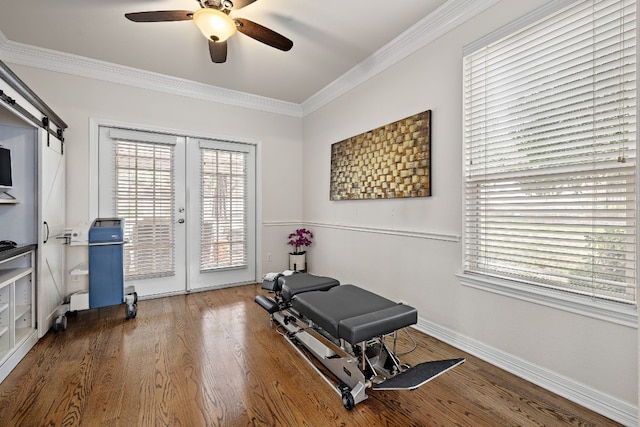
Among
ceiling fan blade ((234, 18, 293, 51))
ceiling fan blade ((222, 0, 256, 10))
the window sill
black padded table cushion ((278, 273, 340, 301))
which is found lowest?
black padded table cushion ((278, 273, 340, 301))

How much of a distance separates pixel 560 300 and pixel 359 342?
3.95 feet

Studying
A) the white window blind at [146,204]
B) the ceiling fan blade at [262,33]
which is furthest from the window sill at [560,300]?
the white window blind at [146,204]

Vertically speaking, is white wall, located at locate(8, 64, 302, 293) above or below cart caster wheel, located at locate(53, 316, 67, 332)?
above

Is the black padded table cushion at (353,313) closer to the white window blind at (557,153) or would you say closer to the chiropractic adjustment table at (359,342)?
the chiropractic adjustment table at (359,342)

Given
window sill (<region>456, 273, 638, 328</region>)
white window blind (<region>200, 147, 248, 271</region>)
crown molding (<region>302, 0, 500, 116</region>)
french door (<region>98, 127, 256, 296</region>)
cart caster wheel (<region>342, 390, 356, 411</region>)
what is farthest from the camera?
white window blind (<region>200, 147, 248, 271</region>)

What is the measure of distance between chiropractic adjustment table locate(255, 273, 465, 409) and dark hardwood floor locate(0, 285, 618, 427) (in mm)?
108

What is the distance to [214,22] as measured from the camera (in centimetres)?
199

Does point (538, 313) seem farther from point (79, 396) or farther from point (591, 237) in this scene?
point (79, 396)

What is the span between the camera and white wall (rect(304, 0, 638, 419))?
5.25 ft

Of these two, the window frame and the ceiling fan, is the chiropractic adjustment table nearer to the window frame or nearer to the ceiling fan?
the window frame

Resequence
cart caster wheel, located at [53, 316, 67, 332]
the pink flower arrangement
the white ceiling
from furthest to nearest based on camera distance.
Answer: the pink flower arrangement → cart caster wheel, located at [53, 316, 67, 332] → the white ceiling

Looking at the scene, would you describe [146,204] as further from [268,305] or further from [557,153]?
[557,153]

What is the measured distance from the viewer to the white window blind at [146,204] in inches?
133

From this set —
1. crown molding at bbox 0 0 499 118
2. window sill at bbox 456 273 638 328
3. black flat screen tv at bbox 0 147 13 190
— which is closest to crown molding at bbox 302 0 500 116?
crown molding at bbox 0 0 499 118
